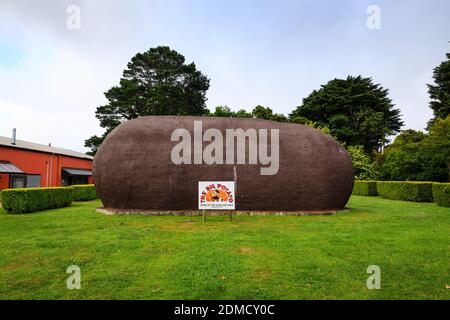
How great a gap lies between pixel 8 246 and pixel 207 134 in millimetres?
8277

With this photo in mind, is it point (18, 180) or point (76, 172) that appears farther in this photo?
point (76, 172)

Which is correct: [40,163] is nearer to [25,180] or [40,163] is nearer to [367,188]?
[25,180]

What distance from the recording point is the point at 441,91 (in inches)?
1494

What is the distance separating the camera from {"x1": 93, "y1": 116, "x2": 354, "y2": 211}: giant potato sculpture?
44.3 ft

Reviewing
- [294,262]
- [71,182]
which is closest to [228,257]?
[294,262]

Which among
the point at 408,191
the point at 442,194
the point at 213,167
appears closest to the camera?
the point at 213,167

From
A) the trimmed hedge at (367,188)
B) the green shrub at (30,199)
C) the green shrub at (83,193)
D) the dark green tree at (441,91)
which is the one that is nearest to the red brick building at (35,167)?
the green shrub at (83,193)

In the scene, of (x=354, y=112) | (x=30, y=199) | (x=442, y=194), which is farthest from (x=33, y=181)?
(x=354, y=112)

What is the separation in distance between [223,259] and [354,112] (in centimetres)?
4294

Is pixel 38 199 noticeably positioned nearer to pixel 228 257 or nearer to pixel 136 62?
pixel 228 257

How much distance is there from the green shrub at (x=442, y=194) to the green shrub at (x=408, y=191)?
9.29ft

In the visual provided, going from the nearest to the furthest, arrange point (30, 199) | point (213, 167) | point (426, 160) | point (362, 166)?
point (213, 167) < point (30, 199) < point (426, 160) < point (362, 166)

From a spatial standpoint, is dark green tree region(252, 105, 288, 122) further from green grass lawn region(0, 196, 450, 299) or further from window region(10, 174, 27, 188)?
green grass lawn region(0, 196, 450, 299)

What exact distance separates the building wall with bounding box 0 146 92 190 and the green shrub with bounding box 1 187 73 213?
28.2 ft
